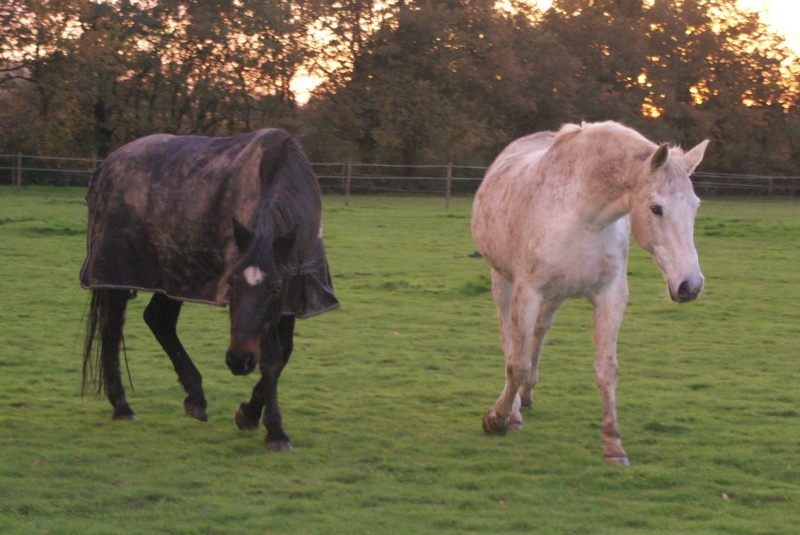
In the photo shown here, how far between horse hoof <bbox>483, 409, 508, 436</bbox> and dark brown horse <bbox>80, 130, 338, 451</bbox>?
3.22 feet

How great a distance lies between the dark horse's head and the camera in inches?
163

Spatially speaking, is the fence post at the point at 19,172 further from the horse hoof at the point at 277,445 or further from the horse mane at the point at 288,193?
the horse hoof at the point at 277,445

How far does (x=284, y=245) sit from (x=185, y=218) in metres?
0.87

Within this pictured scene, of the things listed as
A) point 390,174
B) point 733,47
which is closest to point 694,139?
point 733,47

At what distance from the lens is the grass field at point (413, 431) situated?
148 inches

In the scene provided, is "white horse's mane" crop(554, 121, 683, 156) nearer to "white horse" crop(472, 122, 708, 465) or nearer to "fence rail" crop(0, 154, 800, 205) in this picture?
"white horse" crop(472, 122, 708, 465)

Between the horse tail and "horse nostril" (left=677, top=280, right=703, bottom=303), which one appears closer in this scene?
"horse nostril" (left=677, top=280, right=703, bottom=303)

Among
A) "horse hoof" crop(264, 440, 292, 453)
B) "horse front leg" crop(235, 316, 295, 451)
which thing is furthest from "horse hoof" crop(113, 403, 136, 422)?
"horse hoof" crop(264, 440, 292, 453)

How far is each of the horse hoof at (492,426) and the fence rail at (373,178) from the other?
59.2ft

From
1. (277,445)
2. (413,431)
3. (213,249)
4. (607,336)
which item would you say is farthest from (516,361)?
(213,249)

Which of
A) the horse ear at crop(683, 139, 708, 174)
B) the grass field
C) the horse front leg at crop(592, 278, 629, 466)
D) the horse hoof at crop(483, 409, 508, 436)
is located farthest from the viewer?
the horse hoof at crop(483, 409, 508, 436)

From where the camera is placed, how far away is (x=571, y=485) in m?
4.18

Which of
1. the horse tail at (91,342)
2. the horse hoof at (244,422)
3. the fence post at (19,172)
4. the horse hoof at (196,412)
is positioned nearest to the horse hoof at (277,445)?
the horse hoof at (244,422)

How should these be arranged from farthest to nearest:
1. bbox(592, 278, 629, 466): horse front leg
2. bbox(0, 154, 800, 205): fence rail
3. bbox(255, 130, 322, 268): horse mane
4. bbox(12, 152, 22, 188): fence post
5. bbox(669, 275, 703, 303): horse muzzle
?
bbox(0, 154, 800, 205): fence rail < bbox(12, 152, 22, 188): fence post < bbox(592, 278, 629, 466): horse front leg < bbox(255, 130, 322, 268): horse mane < bbox(669, 275, 703, 303): horse muzzle
